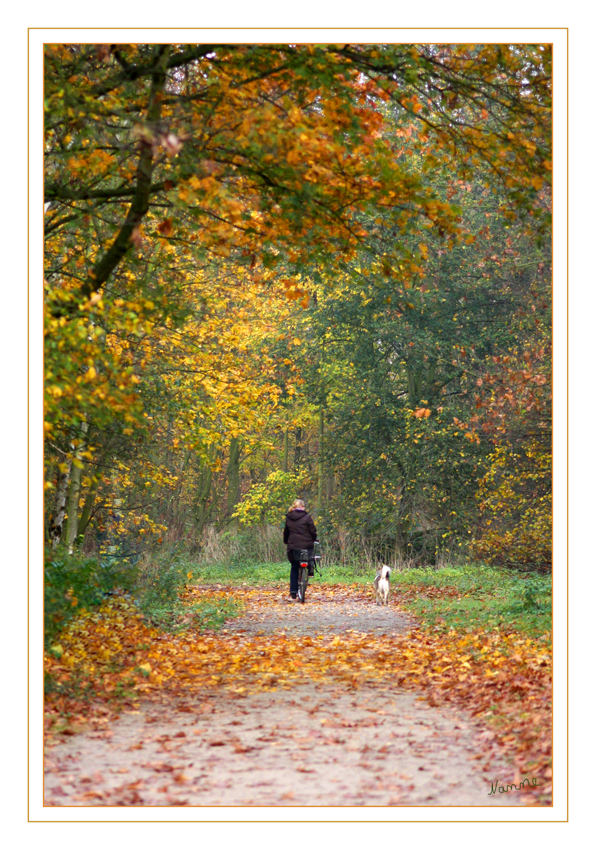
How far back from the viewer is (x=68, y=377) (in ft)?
21.0

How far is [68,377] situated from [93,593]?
4.44 meters

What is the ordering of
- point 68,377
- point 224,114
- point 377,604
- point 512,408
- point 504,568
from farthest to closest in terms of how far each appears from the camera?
point 504,568 < point 377,604 < point 512,408 < point 224,114 < point 68,377

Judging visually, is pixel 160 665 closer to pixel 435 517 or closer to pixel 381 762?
pixel 381 762

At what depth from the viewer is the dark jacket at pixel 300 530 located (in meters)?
16.8

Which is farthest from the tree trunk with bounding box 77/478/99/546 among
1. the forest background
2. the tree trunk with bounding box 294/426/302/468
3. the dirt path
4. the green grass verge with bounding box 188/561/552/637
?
the tree trunk with bounding box 294/426/302/468

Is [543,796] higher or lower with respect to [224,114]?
lower

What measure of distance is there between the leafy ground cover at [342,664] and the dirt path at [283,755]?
269 millimetres

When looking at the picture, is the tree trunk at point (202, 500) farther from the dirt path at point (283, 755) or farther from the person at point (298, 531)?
the dirt path at point (283, 755)

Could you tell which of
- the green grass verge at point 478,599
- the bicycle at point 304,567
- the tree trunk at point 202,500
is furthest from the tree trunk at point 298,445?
the bicycle at point 304,567

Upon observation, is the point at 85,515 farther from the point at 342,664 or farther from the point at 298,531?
the point at 342,664

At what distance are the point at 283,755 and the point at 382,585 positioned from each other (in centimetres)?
1126

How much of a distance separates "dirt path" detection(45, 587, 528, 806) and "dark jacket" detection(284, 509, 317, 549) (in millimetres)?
8160
